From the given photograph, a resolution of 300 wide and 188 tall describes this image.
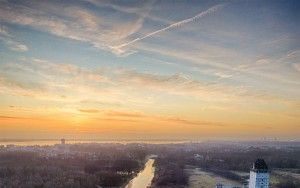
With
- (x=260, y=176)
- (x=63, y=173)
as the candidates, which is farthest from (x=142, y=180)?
(x=260, y=176)

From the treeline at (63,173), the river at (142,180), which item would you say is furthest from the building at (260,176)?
the treeline at (63,173)

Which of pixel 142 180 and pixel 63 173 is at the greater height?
pixel 63 173

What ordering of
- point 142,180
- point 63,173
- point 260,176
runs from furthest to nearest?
point 142,180, point 63,173, point 260,176

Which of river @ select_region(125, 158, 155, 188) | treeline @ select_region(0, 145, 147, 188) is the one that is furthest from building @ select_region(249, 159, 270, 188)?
treeline @ select_region(0, 145, 147, 188)

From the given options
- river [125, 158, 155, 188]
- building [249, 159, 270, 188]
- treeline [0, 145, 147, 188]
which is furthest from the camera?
river [125, 158, 155, 188]

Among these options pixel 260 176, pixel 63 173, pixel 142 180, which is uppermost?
pixel 260 176

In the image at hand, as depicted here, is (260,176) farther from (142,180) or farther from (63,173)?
(63,173)

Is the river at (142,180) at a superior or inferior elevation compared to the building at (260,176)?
inferior

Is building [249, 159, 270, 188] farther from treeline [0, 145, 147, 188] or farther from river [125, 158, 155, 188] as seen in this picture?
treeline [0, 145, 147, 188]

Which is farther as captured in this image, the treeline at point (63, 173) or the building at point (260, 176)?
the treeline at point (63, 173)

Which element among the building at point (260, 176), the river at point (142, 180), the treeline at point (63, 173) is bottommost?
the river at point (142, 180)

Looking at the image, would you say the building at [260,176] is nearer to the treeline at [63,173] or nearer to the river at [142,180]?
the river at [142,180]

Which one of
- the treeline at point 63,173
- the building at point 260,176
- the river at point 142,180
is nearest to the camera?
the building at point 260,176
